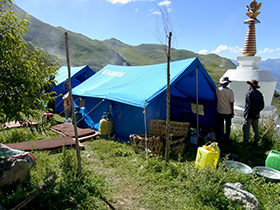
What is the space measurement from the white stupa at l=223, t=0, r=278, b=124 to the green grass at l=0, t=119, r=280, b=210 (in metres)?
3.92

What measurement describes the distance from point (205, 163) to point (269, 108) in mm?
5915

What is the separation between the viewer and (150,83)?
637 centimetres

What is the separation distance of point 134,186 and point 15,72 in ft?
8.72

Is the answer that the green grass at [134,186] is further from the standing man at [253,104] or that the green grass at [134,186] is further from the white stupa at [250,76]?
the white stupa at [250,76]

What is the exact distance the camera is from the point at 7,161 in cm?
330

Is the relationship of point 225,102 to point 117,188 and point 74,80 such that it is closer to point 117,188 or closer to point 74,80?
point 117,188

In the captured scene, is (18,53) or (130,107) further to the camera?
(130,107)

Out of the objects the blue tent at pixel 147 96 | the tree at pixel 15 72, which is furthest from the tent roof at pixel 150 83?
the tree at pixel 15 72

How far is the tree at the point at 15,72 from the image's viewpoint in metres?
2.44

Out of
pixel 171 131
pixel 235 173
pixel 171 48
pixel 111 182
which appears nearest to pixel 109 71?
pixel 171 131

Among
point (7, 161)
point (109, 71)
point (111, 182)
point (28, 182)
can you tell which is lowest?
point (111, 182)

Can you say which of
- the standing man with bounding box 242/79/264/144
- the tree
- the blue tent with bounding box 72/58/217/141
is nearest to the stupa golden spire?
the blue tent with bounding box 72/58/217/141

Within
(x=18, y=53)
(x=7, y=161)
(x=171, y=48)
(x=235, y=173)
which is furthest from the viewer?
(x=171, y=48)

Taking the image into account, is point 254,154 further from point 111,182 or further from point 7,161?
point 7,161
